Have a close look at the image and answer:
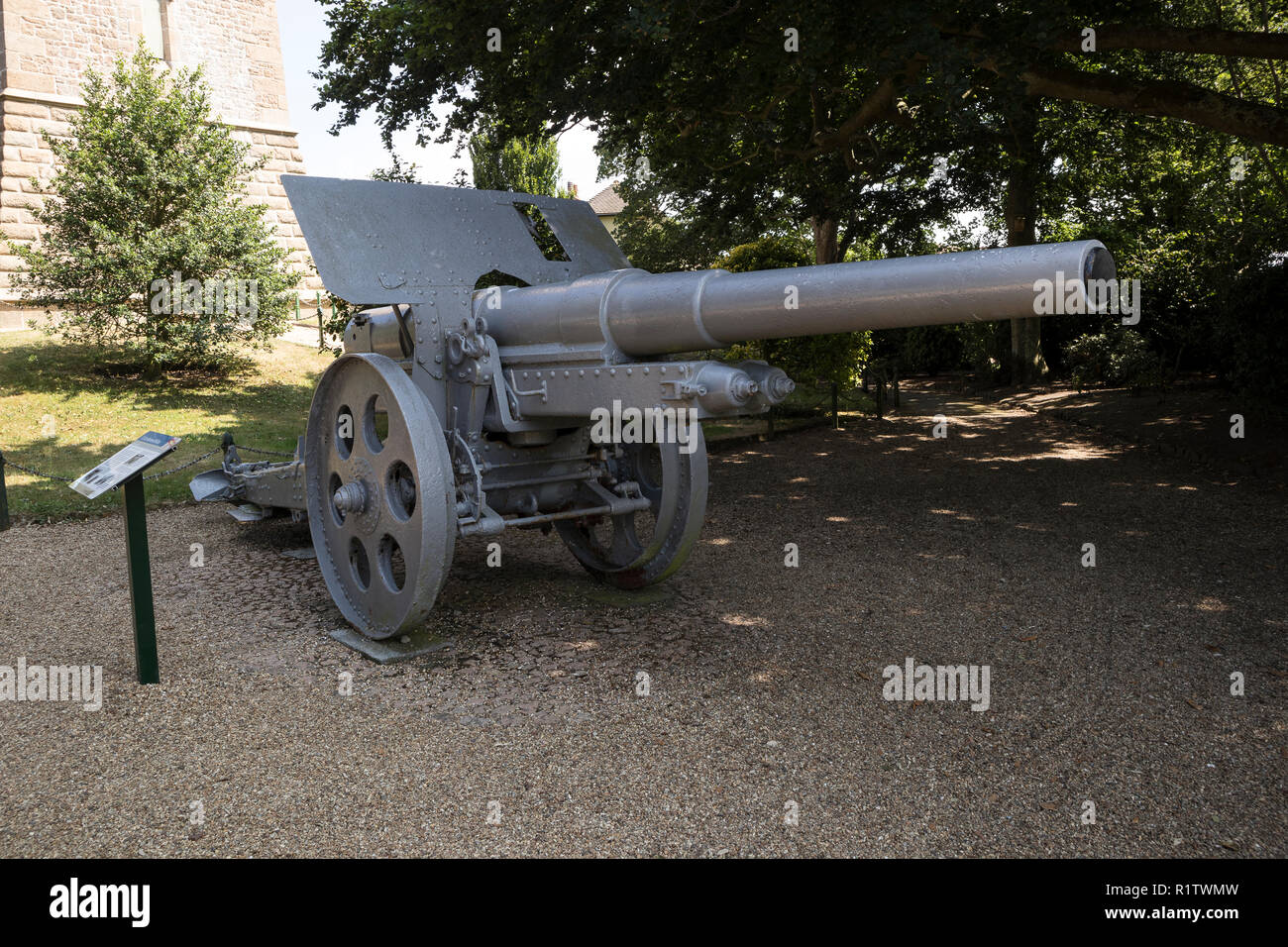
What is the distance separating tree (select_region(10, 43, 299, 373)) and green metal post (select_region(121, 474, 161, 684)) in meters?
10.0

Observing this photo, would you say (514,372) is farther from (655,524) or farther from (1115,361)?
(1115,361)

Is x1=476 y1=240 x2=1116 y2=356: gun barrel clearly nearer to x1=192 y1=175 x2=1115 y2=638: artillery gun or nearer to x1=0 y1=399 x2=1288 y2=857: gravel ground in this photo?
x1=192 y1=175 x2=1115 y2=638: artillery gun

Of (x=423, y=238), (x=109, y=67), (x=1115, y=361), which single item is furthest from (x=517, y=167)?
(x=423, y=238)

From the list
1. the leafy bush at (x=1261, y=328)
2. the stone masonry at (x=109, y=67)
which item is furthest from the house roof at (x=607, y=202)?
the leafy bush at (x=1261, y=328)

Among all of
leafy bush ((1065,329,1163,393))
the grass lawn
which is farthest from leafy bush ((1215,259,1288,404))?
the grass lawn

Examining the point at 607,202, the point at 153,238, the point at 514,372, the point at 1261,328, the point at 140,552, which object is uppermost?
the point at 607,202

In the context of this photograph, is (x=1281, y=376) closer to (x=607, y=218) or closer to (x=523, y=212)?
(x=523, y=212)

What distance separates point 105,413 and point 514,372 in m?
9.70

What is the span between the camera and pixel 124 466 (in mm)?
4543

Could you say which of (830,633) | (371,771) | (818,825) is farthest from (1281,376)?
(371,771)

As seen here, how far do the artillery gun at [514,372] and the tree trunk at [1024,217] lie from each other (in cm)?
629

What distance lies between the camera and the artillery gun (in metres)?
4.10

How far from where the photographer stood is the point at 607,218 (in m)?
38.3

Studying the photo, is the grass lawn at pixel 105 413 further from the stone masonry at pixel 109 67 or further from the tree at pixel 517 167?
the tree at pixel 517 167
